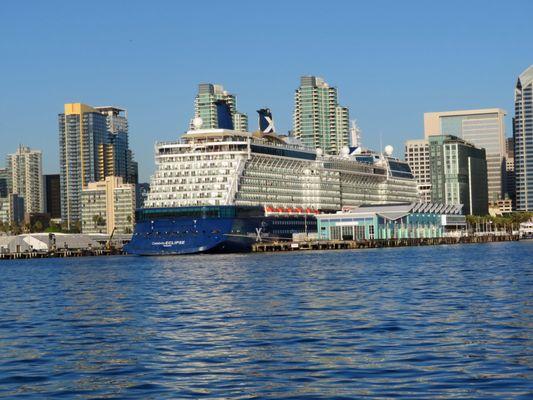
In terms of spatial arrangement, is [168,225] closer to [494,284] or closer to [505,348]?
[494,284]

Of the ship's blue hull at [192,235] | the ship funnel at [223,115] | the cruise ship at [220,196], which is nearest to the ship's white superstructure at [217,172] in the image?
the cruise ship at [220,196]

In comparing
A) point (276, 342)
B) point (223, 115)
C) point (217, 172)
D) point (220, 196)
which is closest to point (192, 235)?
point (220, 196)

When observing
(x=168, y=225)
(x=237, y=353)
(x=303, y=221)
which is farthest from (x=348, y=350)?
(x=303, y=221)

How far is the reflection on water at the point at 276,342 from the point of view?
31781mm

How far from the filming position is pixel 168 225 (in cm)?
16162

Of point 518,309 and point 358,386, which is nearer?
point 358,386

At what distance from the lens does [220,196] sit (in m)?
170

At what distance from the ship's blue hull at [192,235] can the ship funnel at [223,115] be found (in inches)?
973

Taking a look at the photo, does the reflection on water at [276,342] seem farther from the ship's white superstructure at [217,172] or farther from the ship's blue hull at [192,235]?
the ship's white superstructure at [217,172]

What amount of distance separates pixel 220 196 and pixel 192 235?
44.2ft

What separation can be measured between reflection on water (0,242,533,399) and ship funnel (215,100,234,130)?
114787 millimetres

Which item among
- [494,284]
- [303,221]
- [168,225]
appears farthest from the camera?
[303,221]

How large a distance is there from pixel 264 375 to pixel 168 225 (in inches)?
5074

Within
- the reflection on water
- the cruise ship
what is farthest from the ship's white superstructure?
the reflection on water
